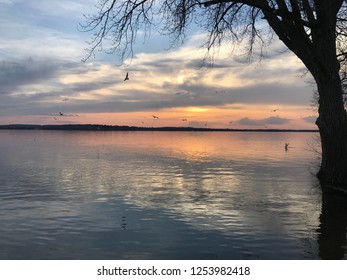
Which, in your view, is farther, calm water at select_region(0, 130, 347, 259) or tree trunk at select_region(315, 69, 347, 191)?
tree trunk at select_region(315, 69, 347, 191)

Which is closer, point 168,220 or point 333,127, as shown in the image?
point 168,220

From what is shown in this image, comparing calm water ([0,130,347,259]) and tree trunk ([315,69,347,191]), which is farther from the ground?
tree trunk ([315,69,347,191])

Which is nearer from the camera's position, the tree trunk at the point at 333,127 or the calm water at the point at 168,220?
the calm water at the point at 168,220

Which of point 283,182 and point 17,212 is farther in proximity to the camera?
point 283,182

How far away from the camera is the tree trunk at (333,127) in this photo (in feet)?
51.0

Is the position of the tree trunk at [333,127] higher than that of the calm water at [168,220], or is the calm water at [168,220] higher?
the tree trunk at [333,127]

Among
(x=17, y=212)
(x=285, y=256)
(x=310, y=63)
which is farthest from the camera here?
(x=310, y=63)

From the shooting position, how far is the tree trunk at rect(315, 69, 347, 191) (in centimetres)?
1555

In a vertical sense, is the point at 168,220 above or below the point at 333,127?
below

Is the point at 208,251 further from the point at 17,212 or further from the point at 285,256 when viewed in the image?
the point at 17,212

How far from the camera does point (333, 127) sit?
15.8 metres

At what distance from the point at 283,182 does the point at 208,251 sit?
15.1 m
